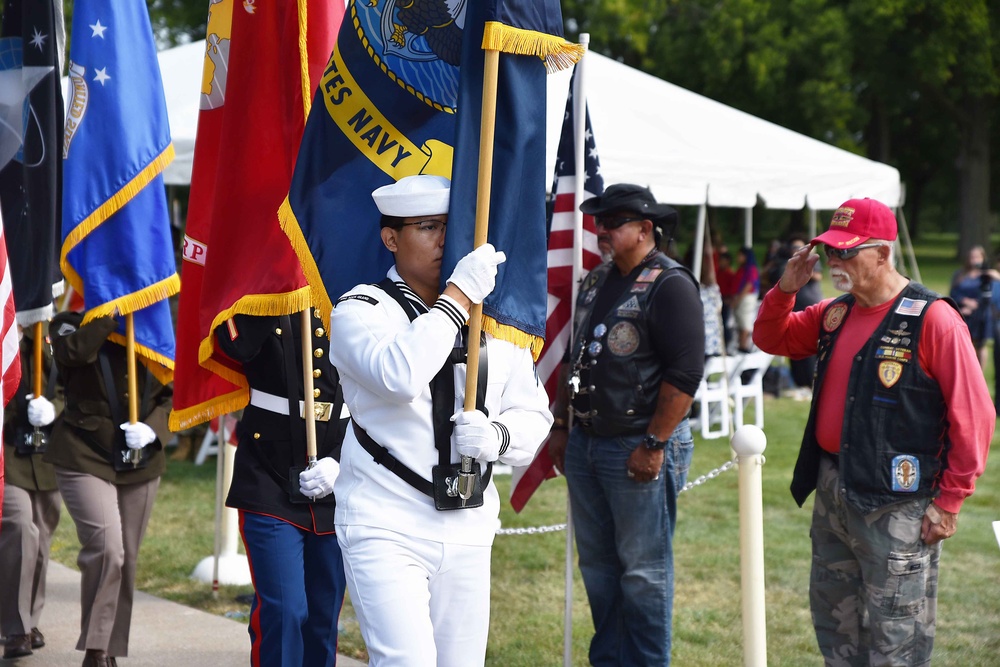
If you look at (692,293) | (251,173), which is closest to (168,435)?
(251,173)

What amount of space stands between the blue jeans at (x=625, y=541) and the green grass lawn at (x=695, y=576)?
0.69 metres

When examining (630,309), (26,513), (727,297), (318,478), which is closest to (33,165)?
(26,513)

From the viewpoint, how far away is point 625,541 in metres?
5.08

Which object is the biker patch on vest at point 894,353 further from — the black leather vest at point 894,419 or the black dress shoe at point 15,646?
the black dress shoe at point 15,646

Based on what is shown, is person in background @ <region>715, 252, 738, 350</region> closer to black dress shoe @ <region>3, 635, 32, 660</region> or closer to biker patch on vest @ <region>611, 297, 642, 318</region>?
biker patch on vest @ <region>611, 297, 642, 318</region>

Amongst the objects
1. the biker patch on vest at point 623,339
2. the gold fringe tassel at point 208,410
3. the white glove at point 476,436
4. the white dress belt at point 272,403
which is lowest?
the gold fringe tassel at point 208,410

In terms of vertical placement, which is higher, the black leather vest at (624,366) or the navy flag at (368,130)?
the navy flag at (368,130)

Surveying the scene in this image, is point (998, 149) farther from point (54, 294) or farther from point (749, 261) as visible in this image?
point (54, 294)

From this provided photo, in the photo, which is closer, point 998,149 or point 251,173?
point 251,173

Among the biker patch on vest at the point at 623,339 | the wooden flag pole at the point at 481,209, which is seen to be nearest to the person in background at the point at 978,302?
the biker patch on vest at the point at 623,339

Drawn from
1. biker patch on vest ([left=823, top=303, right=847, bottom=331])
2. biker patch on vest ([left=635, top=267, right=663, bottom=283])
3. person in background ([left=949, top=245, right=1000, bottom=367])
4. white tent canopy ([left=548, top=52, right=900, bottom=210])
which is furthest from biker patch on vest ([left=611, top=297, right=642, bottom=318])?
person in background ([left=949, top=245, right=1000, bottom=367])

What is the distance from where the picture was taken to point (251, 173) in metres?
4.84

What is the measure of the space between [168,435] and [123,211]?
3.83ft

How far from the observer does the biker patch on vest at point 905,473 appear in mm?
4191
